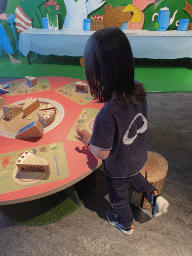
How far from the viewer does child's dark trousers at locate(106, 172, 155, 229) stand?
1.16 meters

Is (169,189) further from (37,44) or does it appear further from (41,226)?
(37,44)

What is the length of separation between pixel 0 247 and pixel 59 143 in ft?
3.00

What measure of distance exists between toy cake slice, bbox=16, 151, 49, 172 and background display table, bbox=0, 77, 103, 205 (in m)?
0.05

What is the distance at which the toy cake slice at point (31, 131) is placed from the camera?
127 centimetres

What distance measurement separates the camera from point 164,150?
2213 millimetres

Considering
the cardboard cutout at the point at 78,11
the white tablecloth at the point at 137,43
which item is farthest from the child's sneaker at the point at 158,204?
the cardboard cutout at the point at 78,11

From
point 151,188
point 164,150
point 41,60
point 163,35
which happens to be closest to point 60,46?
point 41,60

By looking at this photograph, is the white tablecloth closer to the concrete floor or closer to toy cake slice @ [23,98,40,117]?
toy cake slice @ [23,98,40,117]

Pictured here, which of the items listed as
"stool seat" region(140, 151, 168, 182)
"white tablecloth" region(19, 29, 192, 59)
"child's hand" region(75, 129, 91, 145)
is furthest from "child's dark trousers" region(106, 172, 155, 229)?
"white tablecloth" region(19, 29, 192, 59)

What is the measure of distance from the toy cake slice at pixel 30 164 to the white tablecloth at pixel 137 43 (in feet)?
11.5

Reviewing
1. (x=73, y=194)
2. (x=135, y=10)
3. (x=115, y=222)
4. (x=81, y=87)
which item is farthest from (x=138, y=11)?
(x=115, y=222)

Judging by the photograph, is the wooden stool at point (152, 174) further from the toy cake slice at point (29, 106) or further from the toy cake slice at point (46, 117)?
the toy cake slice at point (29, 106)

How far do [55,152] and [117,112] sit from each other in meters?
0.58

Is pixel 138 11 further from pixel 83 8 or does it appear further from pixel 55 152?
pixel 55 152
